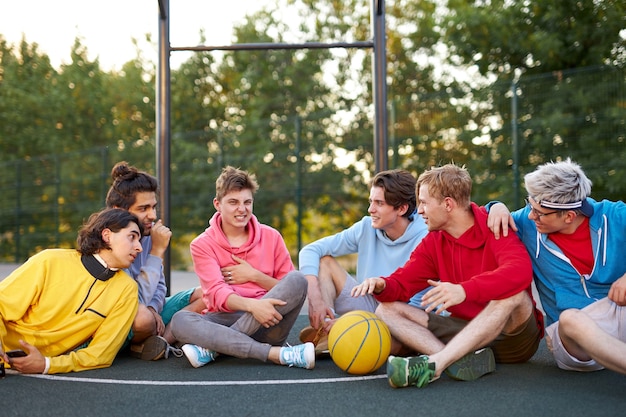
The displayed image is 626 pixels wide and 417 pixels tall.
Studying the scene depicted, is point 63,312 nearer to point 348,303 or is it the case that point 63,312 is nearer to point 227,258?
point 227,258

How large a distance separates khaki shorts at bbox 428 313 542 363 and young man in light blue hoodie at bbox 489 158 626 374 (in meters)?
0.09

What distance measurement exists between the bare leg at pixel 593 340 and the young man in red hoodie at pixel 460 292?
244 millimetres

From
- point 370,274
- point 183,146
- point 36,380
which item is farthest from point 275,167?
point 36,380

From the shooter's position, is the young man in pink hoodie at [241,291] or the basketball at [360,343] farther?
the young man in pink hoodie at [241,291]

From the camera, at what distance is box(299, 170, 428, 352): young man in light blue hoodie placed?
12.8ft

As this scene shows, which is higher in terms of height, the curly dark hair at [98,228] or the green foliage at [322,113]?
the green foliage at [322,113]

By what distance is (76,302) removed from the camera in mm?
3488

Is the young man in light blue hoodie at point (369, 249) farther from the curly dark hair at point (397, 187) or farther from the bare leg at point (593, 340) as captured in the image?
the bare leg at point (593, 340)

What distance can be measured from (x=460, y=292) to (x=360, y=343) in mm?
518

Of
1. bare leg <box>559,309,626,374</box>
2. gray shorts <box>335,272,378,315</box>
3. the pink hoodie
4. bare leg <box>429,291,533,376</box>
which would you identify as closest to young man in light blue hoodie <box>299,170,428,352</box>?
gray shorts <box>335,272,378,315</box>

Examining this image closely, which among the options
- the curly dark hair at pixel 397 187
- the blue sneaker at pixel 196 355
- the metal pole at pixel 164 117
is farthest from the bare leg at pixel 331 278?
the metal pole at pixel 164 117

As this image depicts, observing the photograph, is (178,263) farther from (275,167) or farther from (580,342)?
(580,342)

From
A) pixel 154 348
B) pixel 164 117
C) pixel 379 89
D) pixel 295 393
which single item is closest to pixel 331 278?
pixel 154 348

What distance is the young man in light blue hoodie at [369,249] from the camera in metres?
3.90
